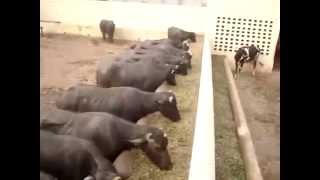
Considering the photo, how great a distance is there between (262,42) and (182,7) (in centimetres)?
82

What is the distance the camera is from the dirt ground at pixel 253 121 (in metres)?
2.13

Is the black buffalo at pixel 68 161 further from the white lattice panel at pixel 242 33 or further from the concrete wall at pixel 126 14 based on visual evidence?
the white lattice panel at pixel 242 33

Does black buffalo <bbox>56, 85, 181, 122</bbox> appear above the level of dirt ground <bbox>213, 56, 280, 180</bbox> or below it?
above

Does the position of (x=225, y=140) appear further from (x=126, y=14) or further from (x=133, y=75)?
(x=126, y=14)

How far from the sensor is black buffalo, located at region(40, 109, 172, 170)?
1.68 m

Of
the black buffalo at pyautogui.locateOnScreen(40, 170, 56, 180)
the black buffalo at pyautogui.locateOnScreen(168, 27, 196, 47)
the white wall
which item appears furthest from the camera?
Answer: the white wall

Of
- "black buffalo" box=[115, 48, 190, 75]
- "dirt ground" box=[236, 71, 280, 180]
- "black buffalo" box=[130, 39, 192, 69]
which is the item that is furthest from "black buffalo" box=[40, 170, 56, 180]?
"black buffalo" box=[130, 39, 192, 69]

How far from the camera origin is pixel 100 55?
10.3 ft

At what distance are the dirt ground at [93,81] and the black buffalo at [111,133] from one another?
0.06 metres

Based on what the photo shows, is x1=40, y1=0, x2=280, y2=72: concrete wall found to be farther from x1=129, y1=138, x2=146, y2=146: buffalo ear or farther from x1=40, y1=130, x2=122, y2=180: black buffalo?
x1=40, y1=130, x2=122, y2=180: black buffalo

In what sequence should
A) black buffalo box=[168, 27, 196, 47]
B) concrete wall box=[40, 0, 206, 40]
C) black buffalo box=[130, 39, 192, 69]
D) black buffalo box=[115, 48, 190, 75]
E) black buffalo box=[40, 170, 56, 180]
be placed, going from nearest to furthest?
black buffalo box=[40, 170, 56, 180]
black buffalo box=[115, 48, 190, 75]
black buffalo box=[130, 39, 192, 69]
black buffalo box=[168, 27, 196, 47]
concrete wall box=[40, 0, 206, 40]

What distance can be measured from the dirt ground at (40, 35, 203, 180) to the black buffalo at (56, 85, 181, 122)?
0.19 feet
